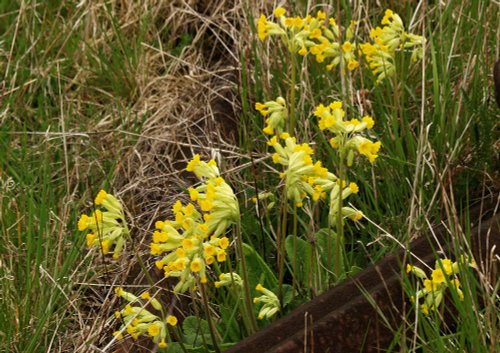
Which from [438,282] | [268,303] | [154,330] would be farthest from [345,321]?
[154,330]

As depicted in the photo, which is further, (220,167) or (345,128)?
(220,167)

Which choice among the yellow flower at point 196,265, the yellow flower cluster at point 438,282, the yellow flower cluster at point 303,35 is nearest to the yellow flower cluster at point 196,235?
the yellow flower at point 196,265

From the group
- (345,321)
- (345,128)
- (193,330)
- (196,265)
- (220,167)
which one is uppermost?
(345,128)

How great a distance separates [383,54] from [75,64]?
64.7 inches

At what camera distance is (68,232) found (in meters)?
3.19

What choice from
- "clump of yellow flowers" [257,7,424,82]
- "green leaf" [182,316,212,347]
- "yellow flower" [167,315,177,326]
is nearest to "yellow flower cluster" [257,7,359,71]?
"clump of yellow flowers" [257,7,424,82]

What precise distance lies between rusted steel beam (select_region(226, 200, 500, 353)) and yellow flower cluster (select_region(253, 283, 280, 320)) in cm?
18

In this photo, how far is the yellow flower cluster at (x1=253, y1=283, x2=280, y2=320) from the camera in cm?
257

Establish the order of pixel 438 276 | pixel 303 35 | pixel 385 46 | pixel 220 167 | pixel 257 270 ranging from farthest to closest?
pixel 220 167 < pixel 385 46 < pixel 303 35 < pixel 257 270 < pixel 438 276

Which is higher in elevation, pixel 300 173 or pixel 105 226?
pixel 300 173

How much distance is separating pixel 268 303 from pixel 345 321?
1.11 ft

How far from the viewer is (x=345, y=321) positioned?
7.57 ft

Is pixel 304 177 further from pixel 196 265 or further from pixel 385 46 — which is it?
pixel 385 46

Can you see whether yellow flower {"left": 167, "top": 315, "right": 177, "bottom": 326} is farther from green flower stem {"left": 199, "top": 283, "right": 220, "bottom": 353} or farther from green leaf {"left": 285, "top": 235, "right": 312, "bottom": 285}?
green leaf {"left": 285, "top": 235, "right": 312, "bottom": 285}
